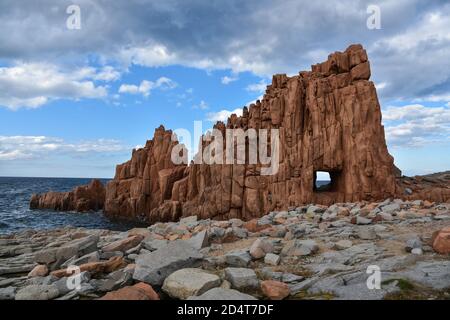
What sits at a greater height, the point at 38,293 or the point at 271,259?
the point at 271,259

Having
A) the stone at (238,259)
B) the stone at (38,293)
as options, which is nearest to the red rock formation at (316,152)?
the stone at (238,259)

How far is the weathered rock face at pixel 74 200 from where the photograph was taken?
71.3 m

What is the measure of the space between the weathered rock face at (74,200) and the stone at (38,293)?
66.4 m

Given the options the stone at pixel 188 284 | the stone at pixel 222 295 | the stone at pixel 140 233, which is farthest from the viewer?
the stone at pixel 140 233

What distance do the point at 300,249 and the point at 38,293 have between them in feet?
27.2

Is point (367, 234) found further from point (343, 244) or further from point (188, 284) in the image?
point (188, 284)

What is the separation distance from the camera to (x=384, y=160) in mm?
35250

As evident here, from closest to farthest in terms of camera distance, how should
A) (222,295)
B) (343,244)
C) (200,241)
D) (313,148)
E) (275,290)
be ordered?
(222,295) < (275,290) < (343,244) < (200,241) < (313,148)

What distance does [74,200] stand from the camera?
7225cm

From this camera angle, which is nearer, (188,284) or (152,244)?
(188,284)

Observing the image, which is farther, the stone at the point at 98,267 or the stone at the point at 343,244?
the stone at the point at 343,244

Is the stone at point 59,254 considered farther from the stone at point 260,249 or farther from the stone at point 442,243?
the stone at point 442,243

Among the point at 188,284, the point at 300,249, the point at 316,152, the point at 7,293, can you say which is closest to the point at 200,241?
the point at 300,249

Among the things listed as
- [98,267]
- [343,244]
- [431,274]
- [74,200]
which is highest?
[431,274]
